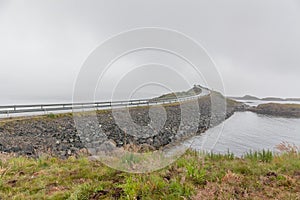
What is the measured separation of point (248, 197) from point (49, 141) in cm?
1807

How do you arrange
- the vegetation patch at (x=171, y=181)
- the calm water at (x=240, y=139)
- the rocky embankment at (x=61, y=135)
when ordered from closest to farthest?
the vegetation patch at (x=171, y=181), the rocky embankment at (x=61, y=135), the calm water at (x=240, y=139)

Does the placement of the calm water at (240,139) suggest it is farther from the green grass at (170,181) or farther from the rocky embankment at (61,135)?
the green grass at (170,181)

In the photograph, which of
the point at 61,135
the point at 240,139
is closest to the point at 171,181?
the point at 61,135

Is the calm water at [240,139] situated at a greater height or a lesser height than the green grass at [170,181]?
lesser

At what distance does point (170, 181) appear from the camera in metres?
5.82

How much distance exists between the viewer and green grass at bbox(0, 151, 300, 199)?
5.24 metres

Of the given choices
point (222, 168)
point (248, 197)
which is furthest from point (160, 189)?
point (222, 168)

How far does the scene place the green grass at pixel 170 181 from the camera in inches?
206

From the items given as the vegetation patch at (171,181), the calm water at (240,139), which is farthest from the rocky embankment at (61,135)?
the vegetation patch at (171,181)

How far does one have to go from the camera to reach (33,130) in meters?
21.6

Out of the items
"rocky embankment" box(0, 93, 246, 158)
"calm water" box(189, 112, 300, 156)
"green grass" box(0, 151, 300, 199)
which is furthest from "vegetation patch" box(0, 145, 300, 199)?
"calm water" box(189, 112, 300, 156)

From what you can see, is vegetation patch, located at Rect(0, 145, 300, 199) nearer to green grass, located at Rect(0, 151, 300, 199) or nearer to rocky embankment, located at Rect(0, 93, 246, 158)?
green grass, located at Rect(0, 151, 300, 199)

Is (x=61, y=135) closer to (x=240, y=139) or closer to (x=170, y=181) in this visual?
(x=170, y=181)

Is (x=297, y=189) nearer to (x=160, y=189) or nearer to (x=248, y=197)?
(x=248, y=197)
